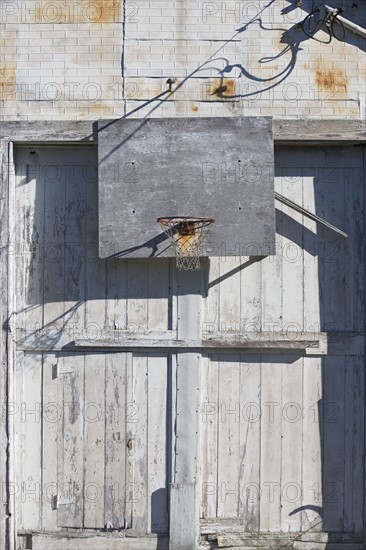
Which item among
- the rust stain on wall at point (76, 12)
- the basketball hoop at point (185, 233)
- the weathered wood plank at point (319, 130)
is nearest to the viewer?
the basketball hoop at point (185, 233)

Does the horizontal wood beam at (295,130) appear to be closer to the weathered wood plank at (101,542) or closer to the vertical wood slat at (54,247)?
the vertical wood slat at (54,247)

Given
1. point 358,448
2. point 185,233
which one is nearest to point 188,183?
point 185,233

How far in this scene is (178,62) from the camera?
17.8 feet

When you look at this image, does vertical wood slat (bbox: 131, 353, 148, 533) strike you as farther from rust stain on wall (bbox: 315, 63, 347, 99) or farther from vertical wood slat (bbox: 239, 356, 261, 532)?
rust stain on wall (bbox: 315, 63, 347, 99)

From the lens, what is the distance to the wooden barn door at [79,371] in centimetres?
547

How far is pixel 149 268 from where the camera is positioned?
5465 millimetres

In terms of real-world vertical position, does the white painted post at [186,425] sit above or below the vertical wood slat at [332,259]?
below

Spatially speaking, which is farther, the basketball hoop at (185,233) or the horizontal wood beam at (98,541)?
the horizontal wood beam at (98,541)

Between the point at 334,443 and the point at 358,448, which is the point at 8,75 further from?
the point at 358,448

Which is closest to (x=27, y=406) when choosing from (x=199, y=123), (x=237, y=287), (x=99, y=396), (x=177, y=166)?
(x=99, y=396)

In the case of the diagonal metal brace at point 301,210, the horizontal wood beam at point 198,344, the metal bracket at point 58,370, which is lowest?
the metal bracket at point 58,370

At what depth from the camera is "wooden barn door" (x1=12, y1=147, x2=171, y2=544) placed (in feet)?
17.9

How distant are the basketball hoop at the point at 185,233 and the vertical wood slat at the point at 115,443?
1105 millimetres

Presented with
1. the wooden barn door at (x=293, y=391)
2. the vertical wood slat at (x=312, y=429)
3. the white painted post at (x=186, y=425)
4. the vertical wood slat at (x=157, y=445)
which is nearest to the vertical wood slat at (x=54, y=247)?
the vertical wood slat at (x=157, y=445)
